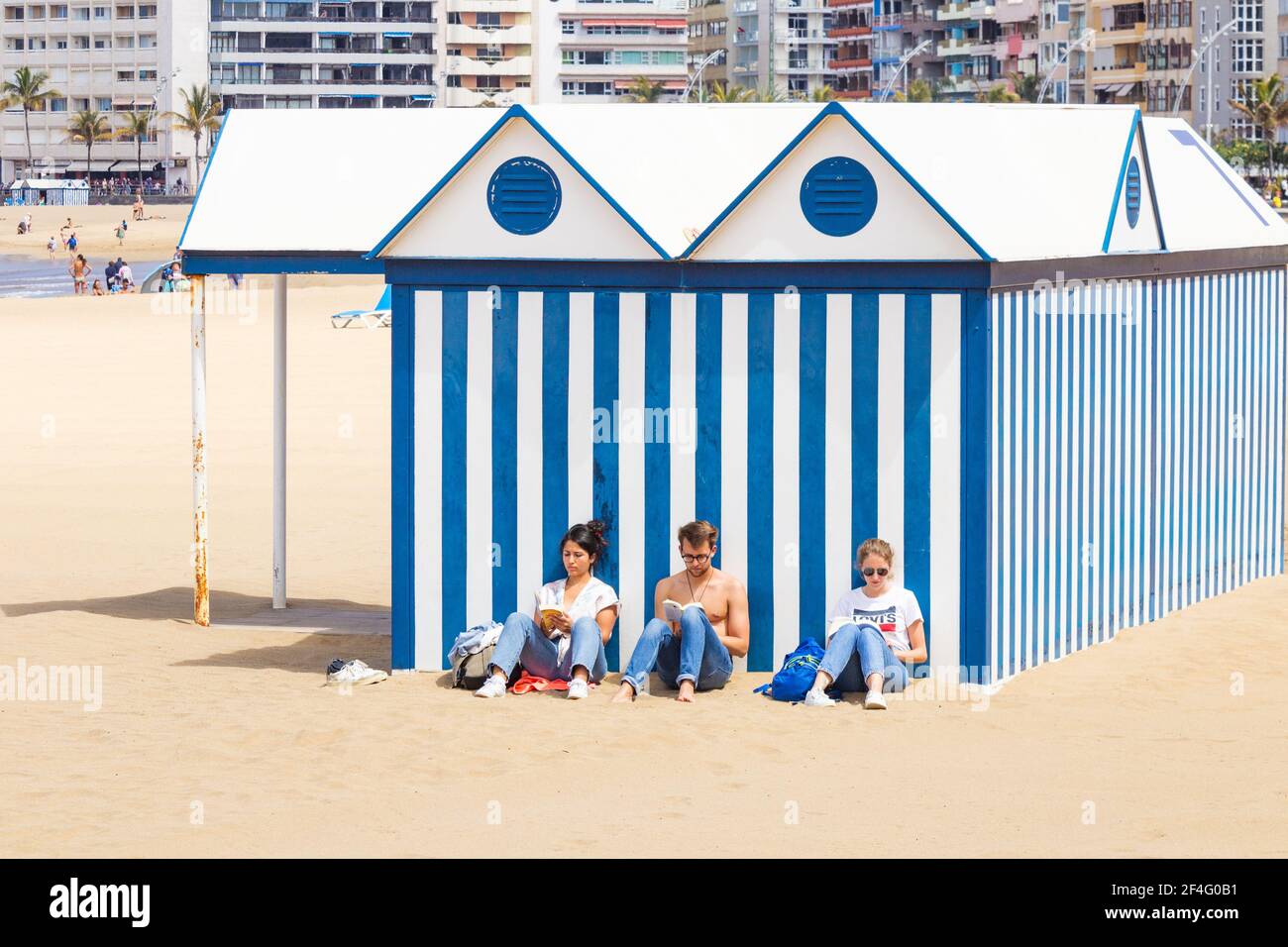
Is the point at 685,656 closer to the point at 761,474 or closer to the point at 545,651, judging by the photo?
the point at 545,651

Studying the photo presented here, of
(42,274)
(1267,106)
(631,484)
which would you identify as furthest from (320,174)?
(1267,106)

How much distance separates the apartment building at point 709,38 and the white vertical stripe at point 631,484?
12778 centimetres

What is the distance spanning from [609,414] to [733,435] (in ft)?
1.95

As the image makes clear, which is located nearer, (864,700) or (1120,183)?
(864,700)

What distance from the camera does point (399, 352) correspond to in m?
10.1

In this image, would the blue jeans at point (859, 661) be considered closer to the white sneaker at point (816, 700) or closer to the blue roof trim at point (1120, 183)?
the white sneaker at point (816, 700)

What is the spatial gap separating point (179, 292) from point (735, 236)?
35.3 metres

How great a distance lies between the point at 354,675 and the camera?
9836mm

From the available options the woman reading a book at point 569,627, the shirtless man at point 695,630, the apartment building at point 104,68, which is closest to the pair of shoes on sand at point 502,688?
the woman reading a book at point 569,627

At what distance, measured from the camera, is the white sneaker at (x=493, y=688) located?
9336 mm

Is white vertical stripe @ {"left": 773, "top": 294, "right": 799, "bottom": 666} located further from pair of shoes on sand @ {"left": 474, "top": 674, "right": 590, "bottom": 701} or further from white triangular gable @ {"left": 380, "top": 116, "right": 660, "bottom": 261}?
pair of shoes on sand @ {"left": 474, "top": 674, "right": 590, "bottom": 701}

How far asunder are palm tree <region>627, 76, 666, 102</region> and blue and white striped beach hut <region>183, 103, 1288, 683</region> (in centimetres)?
10984
